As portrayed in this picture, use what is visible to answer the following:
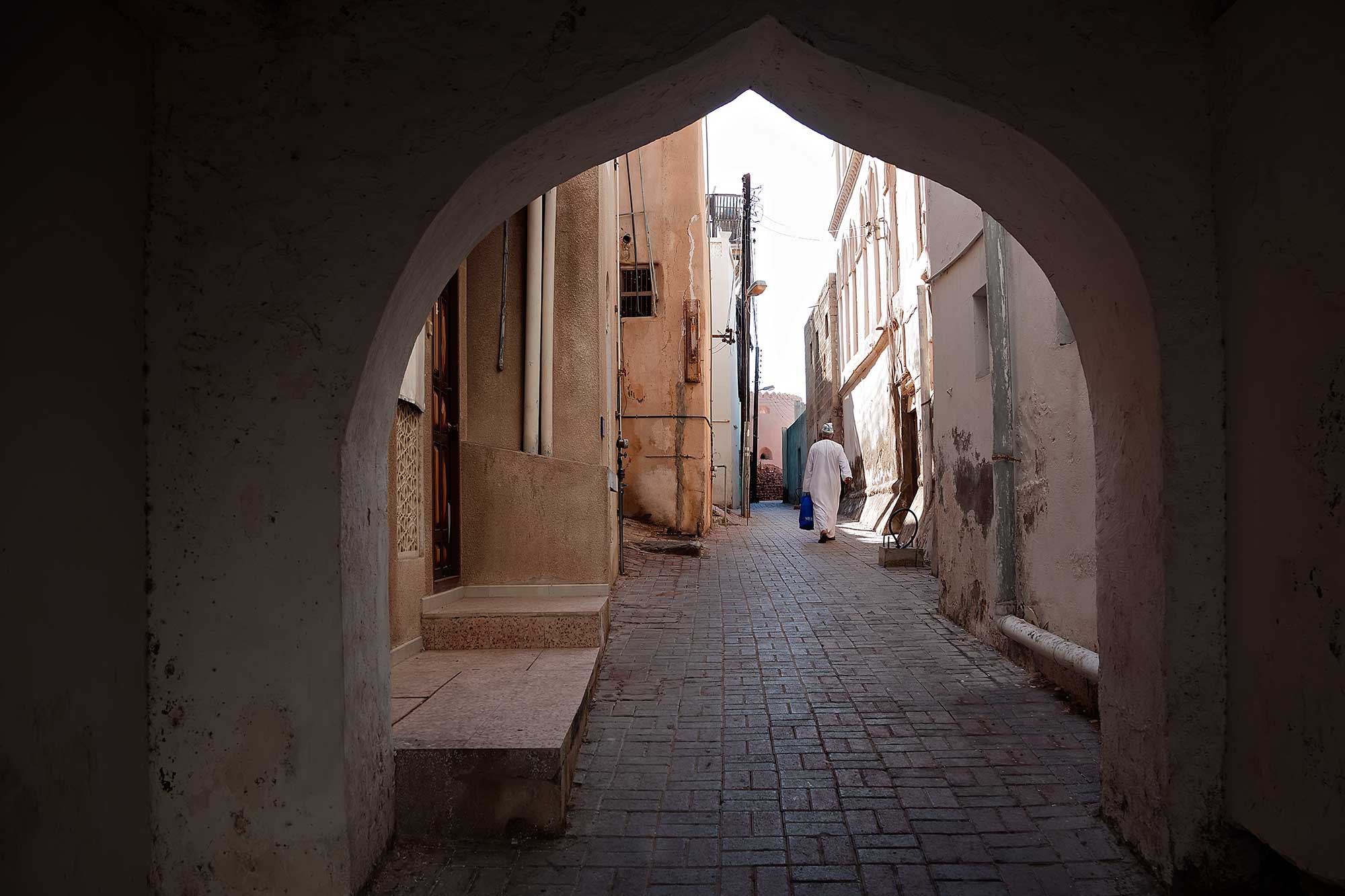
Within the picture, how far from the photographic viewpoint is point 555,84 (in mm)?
2715

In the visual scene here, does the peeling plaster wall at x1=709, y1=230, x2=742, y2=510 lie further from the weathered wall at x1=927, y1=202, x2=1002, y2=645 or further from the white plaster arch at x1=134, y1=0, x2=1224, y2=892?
the white plaster arch at x1=134, y1=0, x2=1224, y2=892

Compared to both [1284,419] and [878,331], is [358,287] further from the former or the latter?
[878,331]

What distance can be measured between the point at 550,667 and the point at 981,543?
11.8 feet

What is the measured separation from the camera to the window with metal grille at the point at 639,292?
14336 mm

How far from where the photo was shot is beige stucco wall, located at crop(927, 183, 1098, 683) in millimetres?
5215

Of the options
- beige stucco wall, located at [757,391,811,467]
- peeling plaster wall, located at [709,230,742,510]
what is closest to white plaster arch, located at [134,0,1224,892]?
peeling plaster wall, located at [709,230,742,510]

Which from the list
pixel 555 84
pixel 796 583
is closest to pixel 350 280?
pixel 555 84

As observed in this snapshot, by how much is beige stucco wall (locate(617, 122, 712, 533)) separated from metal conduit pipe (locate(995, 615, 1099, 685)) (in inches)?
367

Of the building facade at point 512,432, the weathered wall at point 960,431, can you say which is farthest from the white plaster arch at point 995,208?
the weathered wall at point 960,431

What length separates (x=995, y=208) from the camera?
3.36 metres

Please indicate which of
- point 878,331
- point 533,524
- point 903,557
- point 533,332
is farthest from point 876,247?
point 533,524

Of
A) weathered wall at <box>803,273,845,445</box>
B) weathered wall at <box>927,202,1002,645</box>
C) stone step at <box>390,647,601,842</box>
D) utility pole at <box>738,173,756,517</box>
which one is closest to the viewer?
stone step at <box>390,647,601,842</box>

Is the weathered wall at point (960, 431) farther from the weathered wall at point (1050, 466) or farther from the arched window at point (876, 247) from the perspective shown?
the arched window at point (876, 247)

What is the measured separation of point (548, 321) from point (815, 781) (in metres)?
4.14
